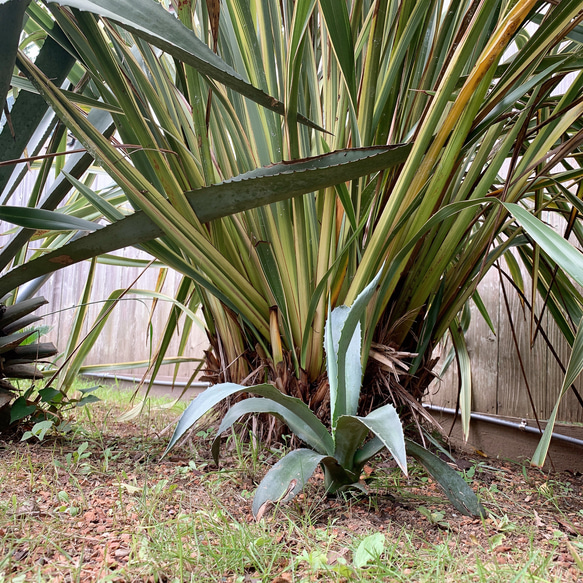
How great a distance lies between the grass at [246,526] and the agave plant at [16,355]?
0.29ft

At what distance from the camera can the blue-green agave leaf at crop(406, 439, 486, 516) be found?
573 mm

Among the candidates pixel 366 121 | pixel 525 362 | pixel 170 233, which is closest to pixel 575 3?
pixel 366 121

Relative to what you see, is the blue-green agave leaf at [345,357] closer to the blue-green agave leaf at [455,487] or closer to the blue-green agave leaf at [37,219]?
the blue-green agave leaf at [455,487]

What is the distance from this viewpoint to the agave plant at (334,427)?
53cm

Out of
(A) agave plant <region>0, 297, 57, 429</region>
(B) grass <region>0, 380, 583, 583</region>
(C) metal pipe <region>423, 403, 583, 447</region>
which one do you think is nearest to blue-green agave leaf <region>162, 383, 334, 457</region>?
(B) grass <region>0, 380, 583, 583</region>

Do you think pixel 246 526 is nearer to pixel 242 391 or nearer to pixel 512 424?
pixel 242 391

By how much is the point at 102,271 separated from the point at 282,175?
302cm

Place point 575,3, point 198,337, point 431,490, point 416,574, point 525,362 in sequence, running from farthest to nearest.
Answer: point 198,337 < point 525,362 < point 431,490 < point 575,3 < point 416,574

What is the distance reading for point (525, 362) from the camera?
1.34 metres

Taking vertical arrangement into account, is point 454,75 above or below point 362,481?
above

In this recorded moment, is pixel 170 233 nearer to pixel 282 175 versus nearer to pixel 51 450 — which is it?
pixel 282 175

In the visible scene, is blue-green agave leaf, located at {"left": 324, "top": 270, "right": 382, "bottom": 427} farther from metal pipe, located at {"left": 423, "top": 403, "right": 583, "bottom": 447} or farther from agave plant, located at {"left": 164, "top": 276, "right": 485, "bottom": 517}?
metal pipe, located at {"left": 423, "top": 403, "right": 583, "bottom": 447}

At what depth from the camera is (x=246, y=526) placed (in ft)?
1.75

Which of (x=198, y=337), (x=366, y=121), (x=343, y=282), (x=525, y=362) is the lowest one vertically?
(x=198, y=337)
